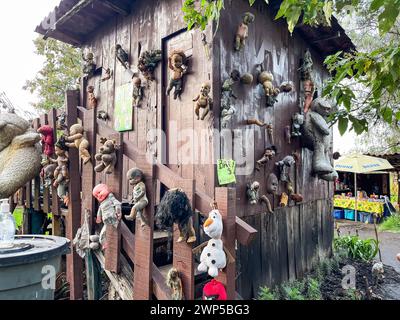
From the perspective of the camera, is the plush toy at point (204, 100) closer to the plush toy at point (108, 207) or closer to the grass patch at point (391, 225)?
the plush toy at point (108, 207)

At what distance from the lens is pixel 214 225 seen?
2008 millimetres

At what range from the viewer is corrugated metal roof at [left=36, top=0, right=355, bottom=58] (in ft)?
14.1

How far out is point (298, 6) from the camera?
5.95 ft

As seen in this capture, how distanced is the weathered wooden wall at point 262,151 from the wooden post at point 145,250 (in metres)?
1.02

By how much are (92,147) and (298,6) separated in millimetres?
2212

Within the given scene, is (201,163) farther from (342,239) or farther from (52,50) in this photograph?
(52,50)

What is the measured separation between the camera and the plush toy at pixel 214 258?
2.02 metres

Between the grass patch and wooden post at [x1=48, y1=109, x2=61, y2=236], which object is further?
the grass patch

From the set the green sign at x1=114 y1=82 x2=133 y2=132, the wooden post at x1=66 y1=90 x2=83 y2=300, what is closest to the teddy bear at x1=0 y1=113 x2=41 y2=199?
the wooden post at x1=66 y1=90 x2=83 y2=300

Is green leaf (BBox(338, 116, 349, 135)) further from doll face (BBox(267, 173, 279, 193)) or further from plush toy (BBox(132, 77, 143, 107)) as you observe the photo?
plush toy (BBox(132, 77, 143, 107))

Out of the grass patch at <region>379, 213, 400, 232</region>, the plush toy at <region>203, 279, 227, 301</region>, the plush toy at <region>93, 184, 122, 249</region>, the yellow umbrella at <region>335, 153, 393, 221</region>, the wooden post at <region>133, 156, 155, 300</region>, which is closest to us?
the plush toy at <region>203, 279, 227, 301</region>

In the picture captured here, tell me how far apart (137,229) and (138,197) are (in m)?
0.31

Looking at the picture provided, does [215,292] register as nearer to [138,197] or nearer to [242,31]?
[138,197]

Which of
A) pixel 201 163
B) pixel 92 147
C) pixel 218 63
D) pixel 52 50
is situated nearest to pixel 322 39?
pixel 218 63
